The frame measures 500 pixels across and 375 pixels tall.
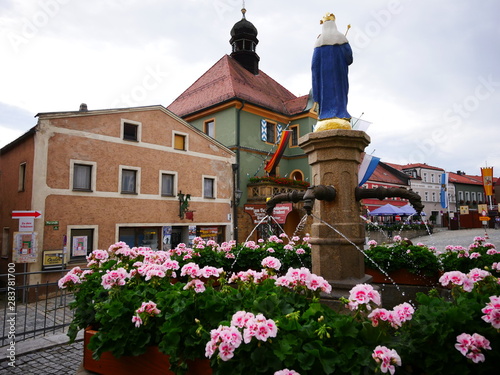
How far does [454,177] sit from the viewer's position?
60.0 metres

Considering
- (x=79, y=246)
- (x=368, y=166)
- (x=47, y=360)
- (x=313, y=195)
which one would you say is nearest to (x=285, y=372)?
(x=313, y=195)

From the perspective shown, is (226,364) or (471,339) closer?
(471,339)

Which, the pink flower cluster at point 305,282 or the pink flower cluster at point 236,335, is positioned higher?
the pink flower cluster at point 305,282

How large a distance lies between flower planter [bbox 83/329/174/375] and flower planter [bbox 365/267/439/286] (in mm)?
4276

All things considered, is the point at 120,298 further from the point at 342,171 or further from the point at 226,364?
the point at 342,171

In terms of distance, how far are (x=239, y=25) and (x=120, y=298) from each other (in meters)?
29.2

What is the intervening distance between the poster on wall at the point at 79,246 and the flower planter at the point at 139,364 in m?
11.9

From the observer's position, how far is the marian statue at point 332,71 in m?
4.96

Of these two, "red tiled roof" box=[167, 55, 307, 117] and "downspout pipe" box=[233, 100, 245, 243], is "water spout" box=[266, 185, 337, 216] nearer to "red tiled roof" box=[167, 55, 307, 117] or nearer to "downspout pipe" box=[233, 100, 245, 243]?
"downspout pipe" box=[233, 100, 245, 243]

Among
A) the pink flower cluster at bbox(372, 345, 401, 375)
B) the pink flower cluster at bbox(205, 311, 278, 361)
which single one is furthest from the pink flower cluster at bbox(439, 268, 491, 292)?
the pink flower cluster at bbox(205, 311, 278, 361)

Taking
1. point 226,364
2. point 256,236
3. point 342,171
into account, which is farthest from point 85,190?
point 226,364

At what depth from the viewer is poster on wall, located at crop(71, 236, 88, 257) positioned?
525 inches

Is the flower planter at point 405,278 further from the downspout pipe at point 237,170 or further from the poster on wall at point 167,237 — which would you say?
the downspout pipe at point 237,170

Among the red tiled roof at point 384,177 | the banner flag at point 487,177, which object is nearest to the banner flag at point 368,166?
the banner flag at point 487,177
